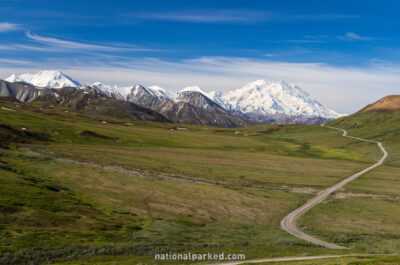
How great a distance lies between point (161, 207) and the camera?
243 ft

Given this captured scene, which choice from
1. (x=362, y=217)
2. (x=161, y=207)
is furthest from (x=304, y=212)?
Result: (x=161, y=207)

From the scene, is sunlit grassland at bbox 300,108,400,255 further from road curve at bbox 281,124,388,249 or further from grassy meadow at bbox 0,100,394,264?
road curve at bbox 281,124,388,249

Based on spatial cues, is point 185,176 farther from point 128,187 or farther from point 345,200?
point 345,200

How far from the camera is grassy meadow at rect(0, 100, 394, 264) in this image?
4619cm

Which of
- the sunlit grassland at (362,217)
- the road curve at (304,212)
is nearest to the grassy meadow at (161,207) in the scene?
the sunlit grassland at (362,217)

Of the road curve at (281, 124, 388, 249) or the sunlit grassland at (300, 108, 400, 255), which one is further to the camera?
the sunlit grassland at (300, 108, 400, 255)

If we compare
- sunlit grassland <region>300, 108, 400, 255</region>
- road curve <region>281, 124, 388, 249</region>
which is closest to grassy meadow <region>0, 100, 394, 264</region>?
sunlit grassland <region>300, 108, 400, 255</region>

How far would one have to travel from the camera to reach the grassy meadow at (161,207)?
4619 centimetres

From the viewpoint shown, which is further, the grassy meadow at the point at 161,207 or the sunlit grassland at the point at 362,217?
the sunlit grassland at the point at 362,217

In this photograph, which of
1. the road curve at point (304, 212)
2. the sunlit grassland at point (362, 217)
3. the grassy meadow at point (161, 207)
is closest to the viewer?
the grassy meadow at point (161, 207)

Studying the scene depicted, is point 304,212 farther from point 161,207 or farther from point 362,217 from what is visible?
point 161,207

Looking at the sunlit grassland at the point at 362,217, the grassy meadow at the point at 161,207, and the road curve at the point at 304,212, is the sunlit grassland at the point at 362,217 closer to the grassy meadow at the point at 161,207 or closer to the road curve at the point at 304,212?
the grassy meadow at the point at 161,207

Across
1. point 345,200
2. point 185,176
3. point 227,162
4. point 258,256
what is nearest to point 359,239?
point 258,256

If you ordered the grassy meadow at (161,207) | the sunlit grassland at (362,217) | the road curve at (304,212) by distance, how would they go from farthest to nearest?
the sunlit grassland at (362,217) < the road curve at (304,212) < the grassy meadow at (161,207)
